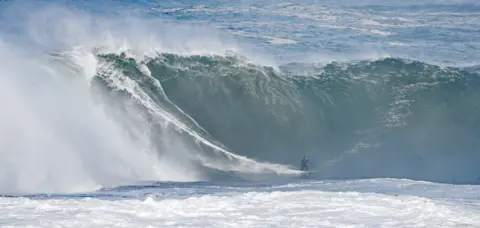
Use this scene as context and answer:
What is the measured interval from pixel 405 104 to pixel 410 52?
7.31m

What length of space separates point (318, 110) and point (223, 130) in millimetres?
3032

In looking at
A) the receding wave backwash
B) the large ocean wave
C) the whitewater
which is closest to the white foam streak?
the whitewater

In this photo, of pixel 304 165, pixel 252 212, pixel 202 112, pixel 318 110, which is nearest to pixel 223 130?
pixel 202 112

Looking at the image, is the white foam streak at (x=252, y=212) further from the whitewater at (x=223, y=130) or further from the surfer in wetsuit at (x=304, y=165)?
the surfer in wetsuit at (x=304, y=165)

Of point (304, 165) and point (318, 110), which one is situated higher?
point (318, 110)

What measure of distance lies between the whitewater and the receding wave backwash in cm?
5

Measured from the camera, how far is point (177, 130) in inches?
717

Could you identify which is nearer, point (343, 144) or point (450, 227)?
point (450, 227)

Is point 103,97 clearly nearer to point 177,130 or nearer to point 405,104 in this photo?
point 177,130

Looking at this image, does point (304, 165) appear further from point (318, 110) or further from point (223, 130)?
point (318, 110)

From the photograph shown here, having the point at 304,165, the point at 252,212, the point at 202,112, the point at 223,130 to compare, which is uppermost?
the point at 202,112

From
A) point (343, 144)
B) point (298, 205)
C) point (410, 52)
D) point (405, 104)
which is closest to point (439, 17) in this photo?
point (410, 52)

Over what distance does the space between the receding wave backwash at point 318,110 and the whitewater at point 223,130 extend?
0.18 feet

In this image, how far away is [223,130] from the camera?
19.5 m
